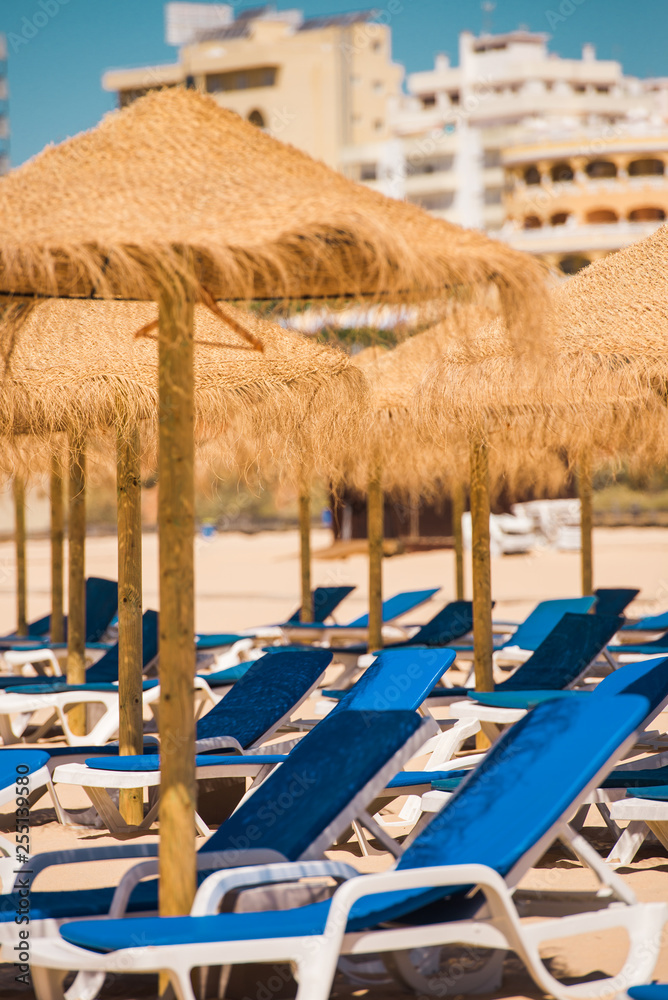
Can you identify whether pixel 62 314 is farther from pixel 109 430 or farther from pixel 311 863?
pixel 311 863

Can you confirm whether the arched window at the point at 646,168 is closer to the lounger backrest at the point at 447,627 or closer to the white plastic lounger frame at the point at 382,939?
the lounger backrest at the point at 447,627

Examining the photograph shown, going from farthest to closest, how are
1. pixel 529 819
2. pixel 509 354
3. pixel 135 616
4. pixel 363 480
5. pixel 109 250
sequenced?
pixel 363 480 → pixel 509 354 → pixel 135 616 → pixel 529 819 → pixel 109 250

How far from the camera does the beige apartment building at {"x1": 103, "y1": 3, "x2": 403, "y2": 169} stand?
78.0 m

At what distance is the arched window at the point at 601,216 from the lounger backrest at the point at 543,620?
48482mm

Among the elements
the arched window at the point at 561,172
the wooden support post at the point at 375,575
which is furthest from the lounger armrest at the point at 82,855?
the arched window at the point at 561,172

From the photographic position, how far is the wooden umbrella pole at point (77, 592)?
6973mm

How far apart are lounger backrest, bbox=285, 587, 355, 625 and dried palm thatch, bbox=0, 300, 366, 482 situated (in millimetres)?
6164

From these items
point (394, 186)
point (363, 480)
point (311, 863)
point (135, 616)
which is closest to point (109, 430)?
point (135, 616)

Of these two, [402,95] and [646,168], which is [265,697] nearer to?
[646,168]

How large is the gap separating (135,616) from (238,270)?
2749 mm

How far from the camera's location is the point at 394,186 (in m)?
71.8

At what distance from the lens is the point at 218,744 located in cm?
469

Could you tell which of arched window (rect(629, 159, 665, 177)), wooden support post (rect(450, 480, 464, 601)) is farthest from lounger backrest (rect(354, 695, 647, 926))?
arched window (rect(629, 159, 665, 177))

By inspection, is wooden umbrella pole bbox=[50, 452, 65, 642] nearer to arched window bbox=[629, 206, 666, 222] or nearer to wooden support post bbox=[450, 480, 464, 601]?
wooden support post bbox=[450, 480, 464, 601]
